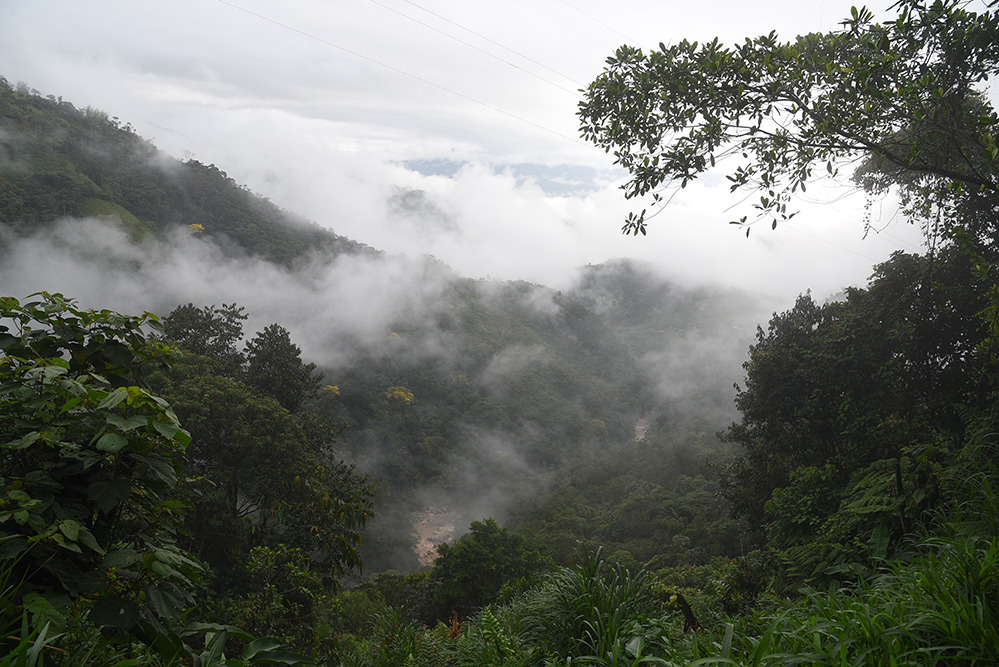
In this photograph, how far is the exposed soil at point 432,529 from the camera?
1057 inches

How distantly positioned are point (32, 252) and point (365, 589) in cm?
3587

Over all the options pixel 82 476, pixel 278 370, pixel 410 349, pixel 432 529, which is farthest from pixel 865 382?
pixel 410 349

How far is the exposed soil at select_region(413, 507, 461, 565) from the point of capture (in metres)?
26.8

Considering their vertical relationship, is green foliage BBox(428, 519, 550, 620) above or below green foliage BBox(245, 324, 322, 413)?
below

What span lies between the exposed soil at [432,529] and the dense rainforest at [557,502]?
407 mm

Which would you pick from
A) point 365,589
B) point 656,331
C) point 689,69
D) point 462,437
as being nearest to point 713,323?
point 656,331

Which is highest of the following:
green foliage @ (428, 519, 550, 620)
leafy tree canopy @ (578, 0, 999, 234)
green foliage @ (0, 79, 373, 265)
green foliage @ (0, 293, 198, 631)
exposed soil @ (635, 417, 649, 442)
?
leafy tree canopy @ (578, 0, 999, 234)

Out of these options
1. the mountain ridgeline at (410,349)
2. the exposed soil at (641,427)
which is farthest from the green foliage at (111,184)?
the exposed soil at (641,427)

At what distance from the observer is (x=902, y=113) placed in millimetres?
4805

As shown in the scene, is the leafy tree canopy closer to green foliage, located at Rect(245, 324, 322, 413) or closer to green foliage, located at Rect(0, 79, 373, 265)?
green foliage, located at Rect(245, 324, 322, 413)

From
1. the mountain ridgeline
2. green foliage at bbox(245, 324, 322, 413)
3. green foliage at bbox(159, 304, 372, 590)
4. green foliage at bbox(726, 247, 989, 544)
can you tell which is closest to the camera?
green foliage at bbox(726, 247, 989, 544)

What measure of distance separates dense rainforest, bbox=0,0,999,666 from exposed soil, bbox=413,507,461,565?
0.41m

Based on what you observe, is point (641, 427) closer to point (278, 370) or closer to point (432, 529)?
point (432, 529)

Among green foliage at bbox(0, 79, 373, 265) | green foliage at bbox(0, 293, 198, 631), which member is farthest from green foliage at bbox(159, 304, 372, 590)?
green foliage at bbox(0, 79, 373, 265)
